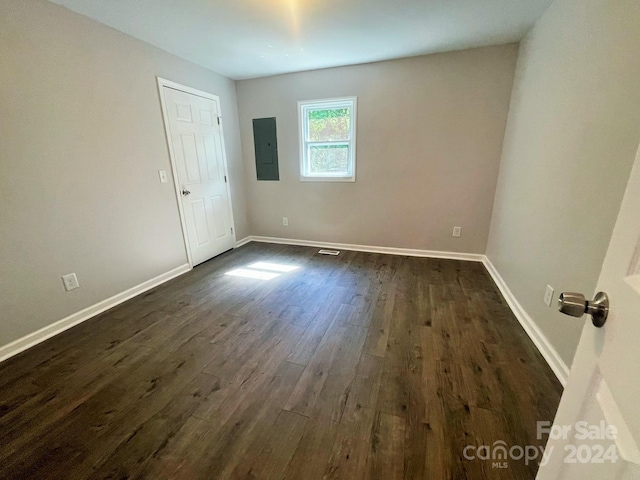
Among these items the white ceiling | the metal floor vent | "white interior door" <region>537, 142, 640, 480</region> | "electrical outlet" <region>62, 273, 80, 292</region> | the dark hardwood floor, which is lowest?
the dark hardwood floor

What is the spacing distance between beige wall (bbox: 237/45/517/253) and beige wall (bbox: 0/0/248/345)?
157 centimetres

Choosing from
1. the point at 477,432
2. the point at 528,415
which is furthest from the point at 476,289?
the point at 477,432

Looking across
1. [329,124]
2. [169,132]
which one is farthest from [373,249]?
[169,132]

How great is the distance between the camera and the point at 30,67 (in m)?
1.87

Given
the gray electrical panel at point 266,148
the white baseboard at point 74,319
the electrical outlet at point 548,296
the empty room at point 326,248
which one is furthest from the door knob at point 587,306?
the gray electrical panel at point 266,148

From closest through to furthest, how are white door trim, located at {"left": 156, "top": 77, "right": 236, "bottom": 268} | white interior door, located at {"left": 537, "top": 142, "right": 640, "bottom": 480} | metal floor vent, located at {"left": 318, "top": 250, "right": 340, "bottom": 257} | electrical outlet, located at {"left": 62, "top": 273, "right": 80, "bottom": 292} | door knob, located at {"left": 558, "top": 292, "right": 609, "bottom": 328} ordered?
1. white interior door, located at {"left": 537, "top": 142, "right": 640, "bottom": 480}
2. door knob, located at {"left": 558, "top": 292, "right": 609, "bottom": 328}
3. electrical outlet, located at {"left": 62, "top": 273, "right": 80, "bottom": 292}
4. white door trim, located at {"left": 156, "top": 77, "right": 236, "bottom": 268}
5. metal floor vent, located at {"left": 318, "top": 250, "right": 340, "bottom": 257}

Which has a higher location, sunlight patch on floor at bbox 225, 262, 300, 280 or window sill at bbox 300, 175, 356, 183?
window sill at bbox 300, 175, 356, 183

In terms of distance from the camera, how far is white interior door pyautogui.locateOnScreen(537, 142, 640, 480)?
42 cm

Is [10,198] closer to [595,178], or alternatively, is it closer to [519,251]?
[595,178]

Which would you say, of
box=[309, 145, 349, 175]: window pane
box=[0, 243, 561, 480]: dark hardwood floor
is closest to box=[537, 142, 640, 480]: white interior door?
box=[0, 243, 561, 480]: dark hardwood floor

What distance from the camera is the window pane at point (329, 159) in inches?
146

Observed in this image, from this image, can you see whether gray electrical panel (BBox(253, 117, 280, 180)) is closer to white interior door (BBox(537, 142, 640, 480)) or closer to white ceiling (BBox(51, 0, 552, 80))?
white ceiling (BBox(51, 0, 552, 80))

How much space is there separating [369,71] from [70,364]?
4.01 meters

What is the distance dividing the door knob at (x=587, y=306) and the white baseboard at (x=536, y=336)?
3.50 ft
